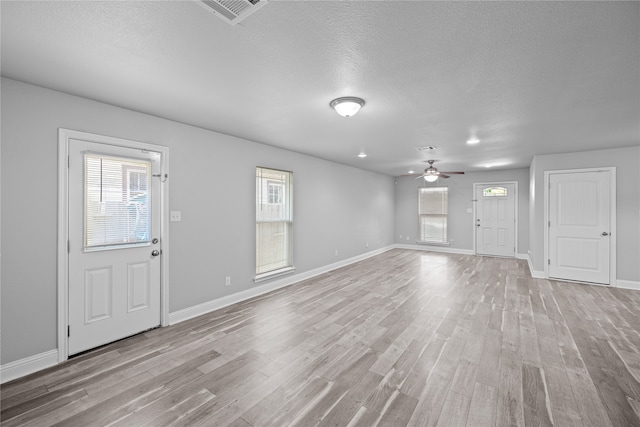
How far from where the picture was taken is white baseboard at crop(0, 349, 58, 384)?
7.55 ft

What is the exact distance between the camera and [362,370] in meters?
2.46

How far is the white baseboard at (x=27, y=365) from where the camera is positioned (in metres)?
2.30

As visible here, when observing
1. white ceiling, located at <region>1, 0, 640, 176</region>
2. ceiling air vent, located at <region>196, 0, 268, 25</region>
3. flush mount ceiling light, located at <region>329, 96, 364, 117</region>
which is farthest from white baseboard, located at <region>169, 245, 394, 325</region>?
ceiling air vent, located at <region>196, 0, 268, 25</region>

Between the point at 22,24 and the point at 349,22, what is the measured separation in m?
1.99

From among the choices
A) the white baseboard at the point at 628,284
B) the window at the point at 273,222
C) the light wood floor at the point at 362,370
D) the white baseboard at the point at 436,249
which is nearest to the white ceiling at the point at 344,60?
the window at the point at 273,222

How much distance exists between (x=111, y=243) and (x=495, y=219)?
9120 mm

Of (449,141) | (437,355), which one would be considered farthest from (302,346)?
(449,141)

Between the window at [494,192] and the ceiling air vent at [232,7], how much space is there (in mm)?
8596

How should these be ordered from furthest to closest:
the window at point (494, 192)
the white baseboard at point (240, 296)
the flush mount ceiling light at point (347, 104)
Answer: the window at point (494, 192) < the white baseboard at point (240, 296) < the flush mount ceiling light at point (347, 104)

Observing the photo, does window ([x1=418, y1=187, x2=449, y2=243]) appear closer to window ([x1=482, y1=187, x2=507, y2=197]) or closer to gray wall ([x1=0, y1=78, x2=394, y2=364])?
window ([x1=482, y1=187, x2=507, y2=197])

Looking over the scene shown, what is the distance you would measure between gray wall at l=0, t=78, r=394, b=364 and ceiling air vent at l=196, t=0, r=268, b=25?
7.26ft

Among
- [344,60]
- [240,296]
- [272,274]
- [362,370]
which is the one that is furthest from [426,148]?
[240,296]

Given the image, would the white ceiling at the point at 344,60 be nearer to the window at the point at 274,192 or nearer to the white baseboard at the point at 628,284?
the window at the point at 274,192

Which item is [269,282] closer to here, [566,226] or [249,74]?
[249,74]
